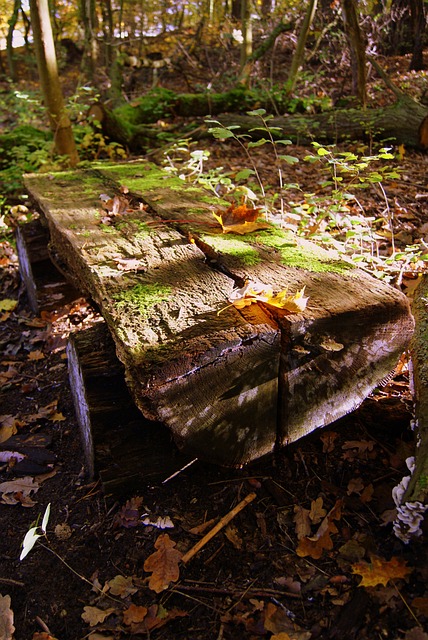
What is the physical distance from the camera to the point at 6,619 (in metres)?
1.69

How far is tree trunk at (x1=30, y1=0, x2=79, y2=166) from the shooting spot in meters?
5.27

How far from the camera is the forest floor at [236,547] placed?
5.03 ft

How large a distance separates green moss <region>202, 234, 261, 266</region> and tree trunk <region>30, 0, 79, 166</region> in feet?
14.3

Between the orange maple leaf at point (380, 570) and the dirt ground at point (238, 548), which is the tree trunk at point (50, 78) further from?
the orange maple leaf at point (380, 570)

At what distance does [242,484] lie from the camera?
2.01 meters

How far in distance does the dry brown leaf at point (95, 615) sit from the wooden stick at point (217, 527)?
30 centimetres

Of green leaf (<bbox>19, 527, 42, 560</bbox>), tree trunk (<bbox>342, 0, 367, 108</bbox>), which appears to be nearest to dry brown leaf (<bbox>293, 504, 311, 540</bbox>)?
green leaf (<bbox>19, 527, 42, 560</bbox>)

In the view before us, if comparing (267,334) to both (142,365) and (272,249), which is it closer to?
(142,365)

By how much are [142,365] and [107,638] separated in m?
0.91

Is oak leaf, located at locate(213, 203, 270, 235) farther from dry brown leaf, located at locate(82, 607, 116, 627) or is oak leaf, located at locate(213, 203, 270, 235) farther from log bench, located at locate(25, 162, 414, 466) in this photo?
dry brown leaf, located at locate(82, 607, 116, 627)

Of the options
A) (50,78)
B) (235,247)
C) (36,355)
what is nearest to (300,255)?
(235,247)

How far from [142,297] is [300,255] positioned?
84 cm

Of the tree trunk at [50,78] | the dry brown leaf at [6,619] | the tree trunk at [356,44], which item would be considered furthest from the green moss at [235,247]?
the tree trunk at [356,44]

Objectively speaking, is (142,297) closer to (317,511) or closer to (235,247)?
(235,247)
